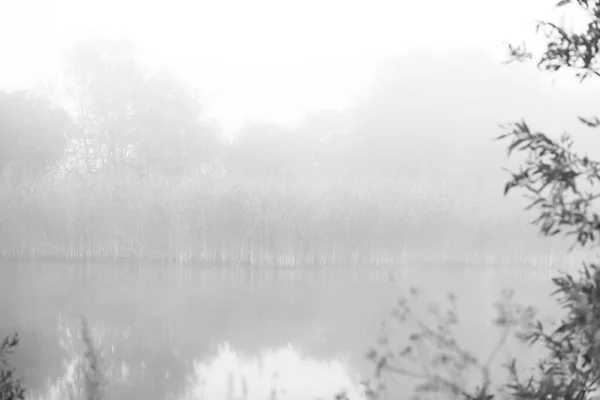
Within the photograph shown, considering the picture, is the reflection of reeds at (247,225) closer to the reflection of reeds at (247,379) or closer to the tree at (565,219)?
the reflection of reeds at (247,379)

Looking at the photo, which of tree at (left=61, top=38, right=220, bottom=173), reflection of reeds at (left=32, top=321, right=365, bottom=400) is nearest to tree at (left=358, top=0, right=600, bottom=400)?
reflection of reeds at (left=32, top=321, right=365, bottom=400)

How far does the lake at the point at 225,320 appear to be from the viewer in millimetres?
7684

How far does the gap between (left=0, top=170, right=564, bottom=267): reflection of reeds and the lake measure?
0.65 meters

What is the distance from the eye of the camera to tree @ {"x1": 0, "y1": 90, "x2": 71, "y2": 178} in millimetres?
27266

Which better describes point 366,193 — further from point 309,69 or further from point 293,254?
point 309,69

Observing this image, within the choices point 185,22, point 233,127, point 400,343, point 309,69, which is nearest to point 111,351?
point 400,343

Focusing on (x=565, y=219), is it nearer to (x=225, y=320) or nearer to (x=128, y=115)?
(x=225, y=320)

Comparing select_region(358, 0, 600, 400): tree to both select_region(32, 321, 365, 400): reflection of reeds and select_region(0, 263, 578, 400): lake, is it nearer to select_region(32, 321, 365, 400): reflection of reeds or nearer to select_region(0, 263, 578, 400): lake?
select_region(32, 321, 365, 400): reflection of reeds

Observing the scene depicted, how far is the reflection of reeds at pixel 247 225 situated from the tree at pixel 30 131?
10624mm

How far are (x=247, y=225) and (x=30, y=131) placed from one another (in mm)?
14786

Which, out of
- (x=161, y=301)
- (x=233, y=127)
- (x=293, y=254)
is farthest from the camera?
(x=233, y=127)

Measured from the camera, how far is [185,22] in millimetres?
64750

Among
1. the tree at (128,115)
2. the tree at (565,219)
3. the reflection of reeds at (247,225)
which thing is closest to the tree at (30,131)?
the tree at (128,115)

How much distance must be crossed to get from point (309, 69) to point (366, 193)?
3340 cm
